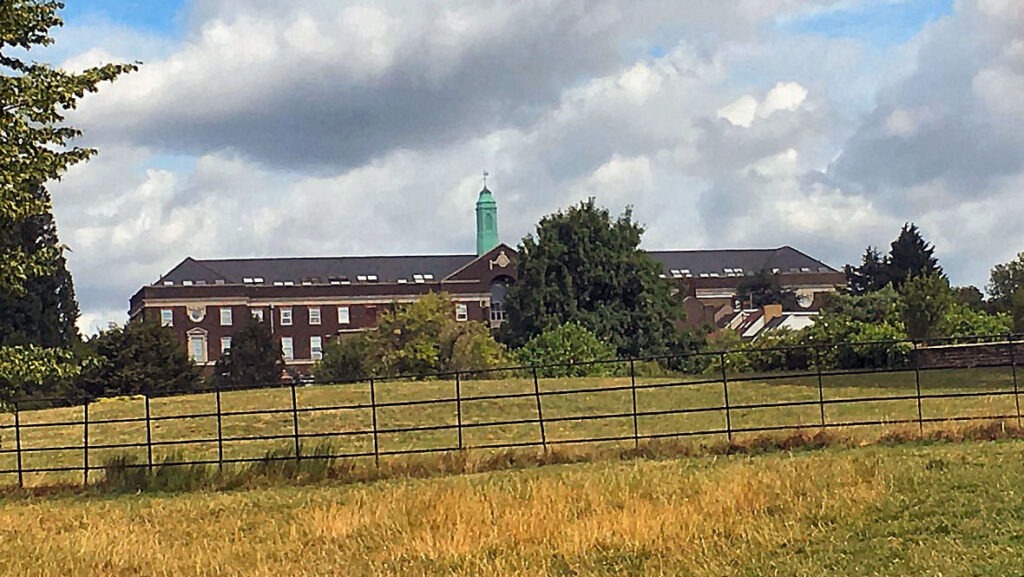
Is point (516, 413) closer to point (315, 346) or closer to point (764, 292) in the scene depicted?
point (315, 346)

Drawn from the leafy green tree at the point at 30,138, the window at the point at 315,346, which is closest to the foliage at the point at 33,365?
the leafy green tree at the point at 30,138

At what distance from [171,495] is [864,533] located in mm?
12088

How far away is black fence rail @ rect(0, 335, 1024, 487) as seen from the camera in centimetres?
2397

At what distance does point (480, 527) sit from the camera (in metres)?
13.4

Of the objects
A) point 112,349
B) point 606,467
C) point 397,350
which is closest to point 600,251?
point 397,350

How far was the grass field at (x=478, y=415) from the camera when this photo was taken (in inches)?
1130

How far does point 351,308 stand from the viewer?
401ft

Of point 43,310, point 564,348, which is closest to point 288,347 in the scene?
point 43,310

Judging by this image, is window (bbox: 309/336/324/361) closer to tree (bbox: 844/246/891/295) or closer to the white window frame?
the white window frame

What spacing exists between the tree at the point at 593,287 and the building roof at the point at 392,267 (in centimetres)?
4156

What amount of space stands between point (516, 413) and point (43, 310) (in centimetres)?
3925

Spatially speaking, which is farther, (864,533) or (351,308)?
(351,308)

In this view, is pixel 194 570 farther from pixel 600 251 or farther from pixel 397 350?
pixel 600 251

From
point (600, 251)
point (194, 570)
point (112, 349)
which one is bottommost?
point (194, 570)
